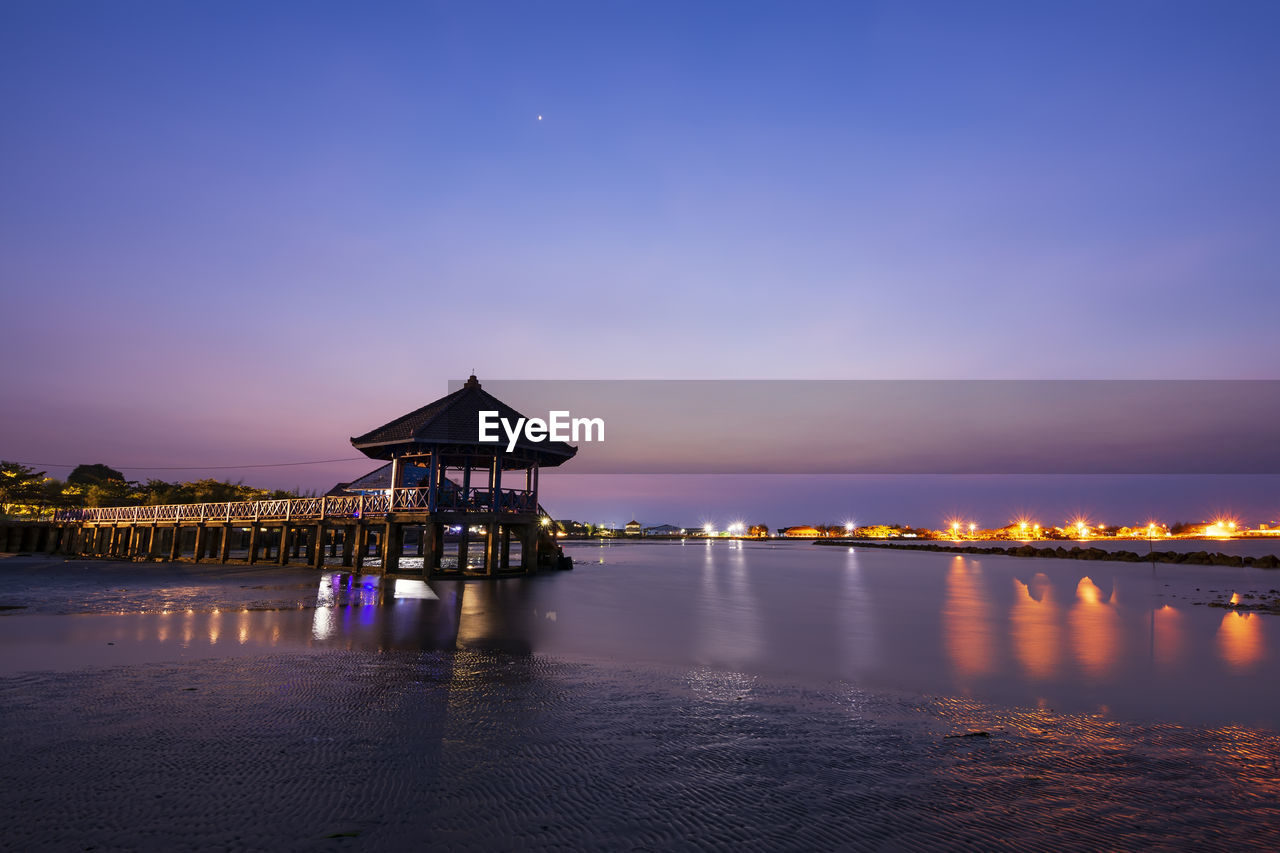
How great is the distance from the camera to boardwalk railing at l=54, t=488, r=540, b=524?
1222 inches

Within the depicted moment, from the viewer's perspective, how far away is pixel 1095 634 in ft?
59.6

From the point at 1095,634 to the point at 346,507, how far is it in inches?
1288

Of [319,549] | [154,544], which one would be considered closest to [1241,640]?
[319,549]

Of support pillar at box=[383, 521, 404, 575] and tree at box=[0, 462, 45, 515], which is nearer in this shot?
support pillar at box=[383, 521, 404, 575]

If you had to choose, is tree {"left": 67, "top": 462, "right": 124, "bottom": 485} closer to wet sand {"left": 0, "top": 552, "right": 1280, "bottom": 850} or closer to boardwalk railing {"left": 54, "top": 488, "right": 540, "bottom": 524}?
boardwalk railing {"left": 54, "top": 488, "right": 540, "bottom": 524}

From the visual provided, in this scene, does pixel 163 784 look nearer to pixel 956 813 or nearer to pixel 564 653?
pixel 956 813

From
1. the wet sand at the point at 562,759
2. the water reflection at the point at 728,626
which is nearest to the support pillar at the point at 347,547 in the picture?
the water reflection at the point at 728,626

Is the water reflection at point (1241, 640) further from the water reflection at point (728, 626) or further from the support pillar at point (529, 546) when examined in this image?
the support pillar at point (529, 546)

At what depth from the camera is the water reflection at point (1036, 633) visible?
44.3 feet

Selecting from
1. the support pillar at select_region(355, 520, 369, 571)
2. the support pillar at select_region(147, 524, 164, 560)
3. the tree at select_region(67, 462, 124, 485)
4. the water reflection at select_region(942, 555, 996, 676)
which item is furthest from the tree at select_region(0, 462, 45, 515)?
the water reflection at select_region(942, 555, 996, 676)

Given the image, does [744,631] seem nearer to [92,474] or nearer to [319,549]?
[319,549]

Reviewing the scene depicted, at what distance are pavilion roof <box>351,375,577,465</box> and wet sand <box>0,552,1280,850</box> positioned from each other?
58.6 feet

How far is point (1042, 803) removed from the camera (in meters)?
5.70

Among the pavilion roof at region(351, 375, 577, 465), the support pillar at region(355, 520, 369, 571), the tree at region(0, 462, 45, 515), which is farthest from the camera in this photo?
the tree at region(0, 462, 45, 515)
